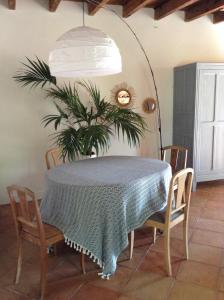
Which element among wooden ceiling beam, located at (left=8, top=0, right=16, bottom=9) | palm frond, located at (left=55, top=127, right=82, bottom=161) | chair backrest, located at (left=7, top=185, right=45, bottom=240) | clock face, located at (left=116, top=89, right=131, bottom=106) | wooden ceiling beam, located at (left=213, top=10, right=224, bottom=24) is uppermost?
wooden ceiling beam, located at (left=213, top=10, right=224, bottom=24)

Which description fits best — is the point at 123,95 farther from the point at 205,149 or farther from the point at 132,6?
the point at 205,149

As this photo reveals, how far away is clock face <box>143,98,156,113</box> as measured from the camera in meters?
4.39

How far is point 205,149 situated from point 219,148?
0.24 metres

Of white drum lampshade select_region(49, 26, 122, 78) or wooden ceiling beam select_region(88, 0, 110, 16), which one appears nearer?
white drum lampshade select_region(49, 26, 122, 78)

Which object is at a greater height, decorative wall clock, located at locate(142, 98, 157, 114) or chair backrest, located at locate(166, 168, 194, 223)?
decorative wall clock, located at locate(142, 98, 157, 114)

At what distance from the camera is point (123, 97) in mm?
4254

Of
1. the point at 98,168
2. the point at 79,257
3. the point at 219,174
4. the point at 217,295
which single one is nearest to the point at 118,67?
the point at 98,168

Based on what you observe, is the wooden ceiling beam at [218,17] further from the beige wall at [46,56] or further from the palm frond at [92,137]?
the palm frond at [92,137]

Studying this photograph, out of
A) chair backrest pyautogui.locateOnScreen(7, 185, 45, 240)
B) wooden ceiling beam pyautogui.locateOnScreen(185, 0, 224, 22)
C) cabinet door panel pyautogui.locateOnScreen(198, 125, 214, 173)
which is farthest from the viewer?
cabinet door panel pyautogui.locateOnScreen(198, 125, 214, 173)

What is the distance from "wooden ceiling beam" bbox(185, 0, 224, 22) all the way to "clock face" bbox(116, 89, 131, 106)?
149 cm

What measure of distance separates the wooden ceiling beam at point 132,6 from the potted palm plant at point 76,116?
115 cm

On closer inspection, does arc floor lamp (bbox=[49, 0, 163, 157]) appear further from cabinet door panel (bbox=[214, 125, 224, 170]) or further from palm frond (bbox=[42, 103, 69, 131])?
cabinet door panel (bbox=[214, 125, 224, 170])

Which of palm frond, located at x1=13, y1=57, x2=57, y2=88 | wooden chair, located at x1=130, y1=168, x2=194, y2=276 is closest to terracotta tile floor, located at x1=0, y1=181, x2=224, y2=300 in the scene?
wooden chair, located at x1=130, y1=168, x2=194, y2=276

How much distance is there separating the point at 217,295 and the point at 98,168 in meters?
1.31
